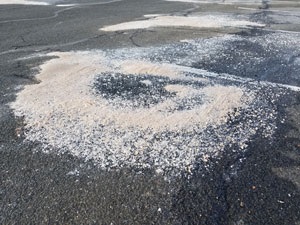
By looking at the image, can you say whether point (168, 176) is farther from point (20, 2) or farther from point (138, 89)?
point (20, 2)

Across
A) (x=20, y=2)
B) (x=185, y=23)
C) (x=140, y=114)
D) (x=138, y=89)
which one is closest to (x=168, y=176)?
(x=140, y=114)

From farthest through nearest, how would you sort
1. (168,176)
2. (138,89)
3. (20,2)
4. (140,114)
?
(20,2) → (138,89) → (140,114) → (168,176)

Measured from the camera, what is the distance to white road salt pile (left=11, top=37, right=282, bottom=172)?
398 centimetres

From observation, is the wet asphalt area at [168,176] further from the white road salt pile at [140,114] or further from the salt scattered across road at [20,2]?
the salt scattered across road at [20,2]

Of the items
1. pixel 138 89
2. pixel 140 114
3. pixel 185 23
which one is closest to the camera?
pixel 140 114

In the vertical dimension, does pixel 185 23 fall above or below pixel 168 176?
below

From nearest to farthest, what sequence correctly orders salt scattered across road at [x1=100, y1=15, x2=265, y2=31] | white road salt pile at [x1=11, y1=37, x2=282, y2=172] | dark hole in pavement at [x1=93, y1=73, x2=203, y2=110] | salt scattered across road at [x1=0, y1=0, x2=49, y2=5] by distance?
white road salt pile at [x1=11, y1=37, x2=282, y2=172]
dark hole in pavement at [x1=93, y1=73, x2=203, y2=110]
salt scattered across road at [x1=100, y1=15, x2=265, y2=31]
salt scattered across road at [x1=0, y1=0, x2=49, y2=5]

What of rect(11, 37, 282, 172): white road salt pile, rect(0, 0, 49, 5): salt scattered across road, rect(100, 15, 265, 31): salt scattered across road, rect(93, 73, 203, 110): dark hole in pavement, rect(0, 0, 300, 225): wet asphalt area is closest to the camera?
rect(0, 0, 300, 225): wet asphalt area

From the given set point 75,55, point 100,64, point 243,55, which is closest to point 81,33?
point 75,55

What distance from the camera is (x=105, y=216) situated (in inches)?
120

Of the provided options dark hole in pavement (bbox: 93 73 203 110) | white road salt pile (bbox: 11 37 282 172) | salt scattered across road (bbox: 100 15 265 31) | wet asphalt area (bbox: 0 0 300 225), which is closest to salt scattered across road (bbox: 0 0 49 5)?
salt scattered across road (bbox: 100 15 265 31)

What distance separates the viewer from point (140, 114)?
4.72 m

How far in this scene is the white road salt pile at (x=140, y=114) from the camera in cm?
398

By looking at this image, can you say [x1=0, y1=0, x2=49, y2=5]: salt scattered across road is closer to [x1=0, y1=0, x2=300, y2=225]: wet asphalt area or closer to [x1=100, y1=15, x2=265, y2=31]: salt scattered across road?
[x1=100, y1=15, x2=265, y2=31]: salt scattered across road
